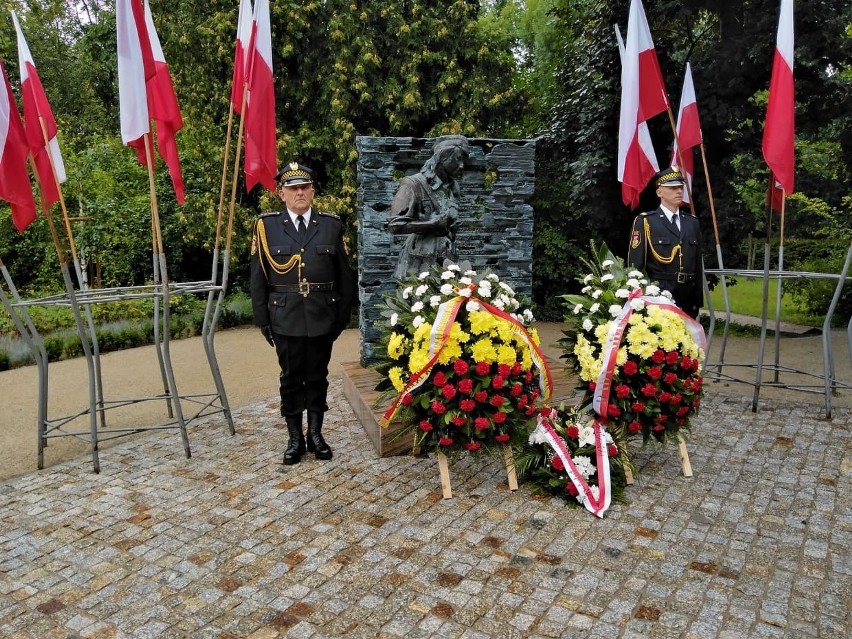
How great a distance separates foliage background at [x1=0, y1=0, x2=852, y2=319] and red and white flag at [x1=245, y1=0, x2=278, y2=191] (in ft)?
20.3

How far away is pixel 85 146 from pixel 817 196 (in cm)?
1625

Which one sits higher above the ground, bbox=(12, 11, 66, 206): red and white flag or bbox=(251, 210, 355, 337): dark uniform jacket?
bbox=(12, 11, 66, 206): red and white flag

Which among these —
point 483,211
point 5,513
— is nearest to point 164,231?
point 483,211

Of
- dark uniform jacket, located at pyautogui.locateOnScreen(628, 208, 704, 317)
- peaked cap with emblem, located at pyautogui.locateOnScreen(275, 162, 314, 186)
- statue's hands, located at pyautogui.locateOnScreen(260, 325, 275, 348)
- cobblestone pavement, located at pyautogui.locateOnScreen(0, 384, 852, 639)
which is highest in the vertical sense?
peaked cap with emblem, located at pyautogui.locateOnScreen(275, 162, 314, 186)

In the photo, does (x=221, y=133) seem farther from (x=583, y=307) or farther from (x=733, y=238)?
(x=583, y=307)

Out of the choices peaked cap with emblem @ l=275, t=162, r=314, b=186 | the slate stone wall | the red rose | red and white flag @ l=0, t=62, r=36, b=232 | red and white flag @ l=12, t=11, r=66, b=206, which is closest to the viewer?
the red rose

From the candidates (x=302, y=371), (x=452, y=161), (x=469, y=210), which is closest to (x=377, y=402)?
(x=302, y=371)

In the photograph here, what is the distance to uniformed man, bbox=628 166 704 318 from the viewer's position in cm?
509

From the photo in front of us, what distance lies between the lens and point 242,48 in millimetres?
4676

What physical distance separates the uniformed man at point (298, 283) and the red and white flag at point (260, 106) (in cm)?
49

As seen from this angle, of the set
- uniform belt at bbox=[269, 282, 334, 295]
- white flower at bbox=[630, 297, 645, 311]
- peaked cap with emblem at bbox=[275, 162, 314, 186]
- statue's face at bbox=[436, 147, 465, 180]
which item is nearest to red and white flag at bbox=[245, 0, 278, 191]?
peaked cap with emblem at bbox=[275, 162, 314, 186]

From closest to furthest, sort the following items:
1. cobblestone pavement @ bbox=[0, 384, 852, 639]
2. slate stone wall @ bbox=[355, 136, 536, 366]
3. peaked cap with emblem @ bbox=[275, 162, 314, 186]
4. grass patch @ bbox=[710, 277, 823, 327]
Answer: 1. cobblestone pavement @ bbox=[0, 384, 852, 639]
2. peaked cap with emblem @ bbox=[275, 162, 314, 186]
3. slate stone wall @ bbox=[355, 136, 536, 366]
4. grass patch @ bbox=[710, 277, 823, 327]

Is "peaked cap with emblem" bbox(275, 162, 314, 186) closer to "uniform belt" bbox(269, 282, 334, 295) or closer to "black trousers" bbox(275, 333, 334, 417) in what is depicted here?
"uniform belt" bbox(269, 282, 334, 295)

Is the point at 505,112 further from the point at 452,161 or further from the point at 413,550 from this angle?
the point at 413,550
